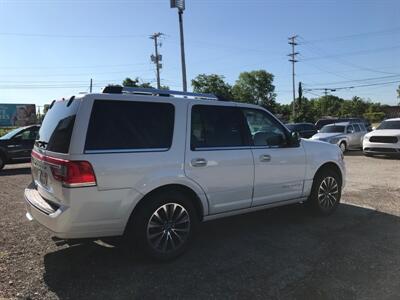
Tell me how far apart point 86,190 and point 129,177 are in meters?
0.47

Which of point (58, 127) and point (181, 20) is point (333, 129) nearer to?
point (181, 20)

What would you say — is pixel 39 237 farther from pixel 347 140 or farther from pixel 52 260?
pixel 347 140

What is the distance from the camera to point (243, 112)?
5660mm

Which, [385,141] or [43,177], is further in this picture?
[385,141]

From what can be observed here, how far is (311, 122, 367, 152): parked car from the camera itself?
19.4 metres

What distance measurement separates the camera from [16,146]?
587 inches

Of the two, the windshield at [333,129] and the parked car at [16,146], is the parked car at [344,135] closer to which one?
the windshield at [333,129]

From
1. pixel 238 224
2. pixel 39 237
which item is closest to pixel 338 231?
pixel 238 224

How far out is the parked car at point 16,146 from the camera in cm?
1473

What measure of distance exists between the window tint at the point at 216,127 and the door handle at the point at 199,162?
149 mm

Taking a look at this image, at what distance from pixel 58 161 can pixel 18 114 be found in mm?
47146

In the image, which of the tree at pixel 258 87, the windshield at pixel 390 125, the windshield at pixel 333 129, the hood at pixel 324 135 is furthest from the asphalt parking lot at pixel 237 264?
the tree at pixel 258 87

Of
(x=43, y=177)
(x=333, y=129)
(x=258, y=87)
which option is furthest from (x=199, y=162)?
(x=258, y=87)

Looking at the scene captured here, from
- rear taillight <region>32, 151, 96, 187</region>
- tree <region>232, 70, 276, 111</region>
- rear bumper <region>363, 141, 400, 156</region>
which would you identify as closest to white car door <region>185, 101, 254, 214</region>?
rear taillight <region>32, 151, 96, 187</region>
